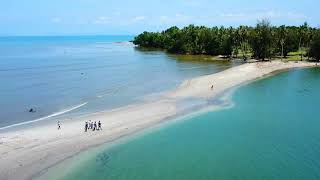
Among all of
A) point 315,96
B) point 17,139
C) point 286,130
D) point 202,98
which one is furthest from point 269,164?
point 315,96

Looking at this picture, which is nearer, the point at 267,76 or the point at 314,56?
the point at 267,76

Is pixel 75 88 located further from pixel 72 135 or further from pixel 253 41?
pixel 253 41

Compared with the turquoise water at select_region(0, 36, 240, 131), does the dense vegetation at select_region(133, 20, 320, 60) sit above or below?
above

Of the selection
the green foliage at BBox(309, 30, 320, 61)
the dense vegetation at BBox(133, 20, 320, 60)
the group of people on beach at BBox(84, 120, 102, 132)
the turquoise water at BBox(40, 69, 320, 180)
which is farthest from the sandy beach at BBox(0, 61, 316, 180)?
the dense vegetation at BBox(133, 20, 320, 60)

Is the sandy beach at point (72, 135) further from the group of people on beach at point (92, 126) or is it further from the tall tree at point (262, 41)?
the tall tree at point (262, 41)

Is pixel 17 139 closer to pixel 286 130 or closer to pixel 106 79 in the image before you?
pixel 286 130

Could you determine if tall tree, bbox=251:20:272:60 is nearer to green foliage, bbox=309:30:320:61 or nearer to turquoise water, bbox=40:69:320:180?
green foliage, bbox=309:30:320:61

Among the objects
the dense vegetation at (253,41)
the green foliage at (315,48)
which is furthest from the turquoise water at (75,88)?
the green foliage at (315,48)
